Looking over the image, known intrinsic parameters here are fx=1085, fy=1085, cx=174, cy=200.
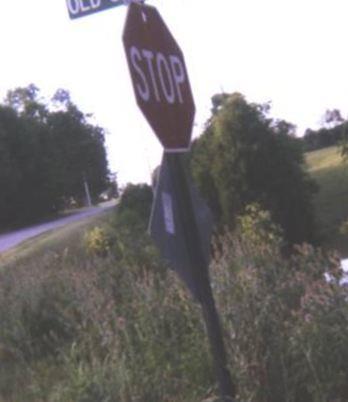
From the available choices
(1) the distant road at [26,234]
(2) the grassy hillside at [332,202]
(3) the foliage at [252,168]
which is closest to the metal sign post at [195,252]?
(3) the foliage at [252,168]

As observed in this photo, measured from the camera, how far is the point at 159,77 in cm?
541

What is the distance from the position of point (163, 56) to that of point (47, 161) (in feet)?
184

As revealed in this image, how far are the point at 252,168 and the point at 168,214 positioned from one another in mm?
13718

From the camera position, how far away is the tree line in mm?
58312

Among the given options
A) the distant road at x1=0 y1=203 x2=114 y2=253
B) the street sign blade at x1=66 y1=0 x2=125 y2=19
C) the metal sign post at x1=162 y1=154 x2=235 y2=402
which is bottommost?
the distant road at x1=0 y1=203 x2=114 y2=253

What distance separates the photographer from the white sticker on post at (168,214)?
556cm

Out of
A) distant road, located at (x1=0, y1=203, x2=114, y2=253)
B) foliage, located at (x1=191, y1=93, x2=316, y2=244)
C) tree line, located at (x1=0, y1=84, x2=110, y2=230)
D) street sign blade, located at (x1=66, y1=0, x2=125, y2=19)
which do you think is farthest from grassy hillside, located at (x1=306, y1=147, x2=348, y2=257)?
tree line, located at (x1=0, y1=84, x2=110, y2=230)

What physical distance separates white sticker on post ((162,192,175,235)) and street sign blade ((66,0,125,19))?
1.05m

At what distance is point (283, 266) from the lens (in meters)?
8.38

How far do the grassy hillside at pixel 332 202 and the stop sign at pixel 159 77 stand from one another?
46.0 ft

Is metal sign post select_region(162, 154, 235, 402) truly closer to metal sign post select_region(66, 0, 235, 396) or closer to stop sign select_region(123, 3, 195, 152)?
metal sign post select_region(66, 0, 235, 396)

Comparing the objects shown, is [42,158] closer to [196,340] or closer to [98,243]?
[98,243]

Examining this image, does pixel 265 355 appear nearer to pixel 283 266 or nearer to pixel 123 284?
pixel 283 266

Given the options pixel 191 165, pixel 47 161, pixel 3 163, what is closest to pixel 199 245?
pixel 191 165
